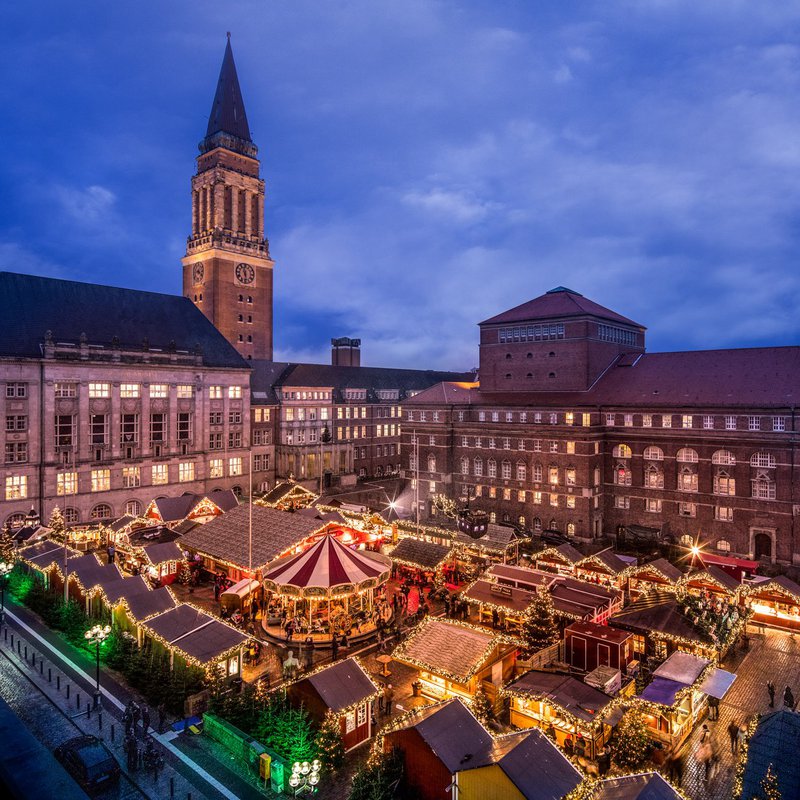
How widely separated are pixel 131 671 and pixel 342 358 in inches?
3494

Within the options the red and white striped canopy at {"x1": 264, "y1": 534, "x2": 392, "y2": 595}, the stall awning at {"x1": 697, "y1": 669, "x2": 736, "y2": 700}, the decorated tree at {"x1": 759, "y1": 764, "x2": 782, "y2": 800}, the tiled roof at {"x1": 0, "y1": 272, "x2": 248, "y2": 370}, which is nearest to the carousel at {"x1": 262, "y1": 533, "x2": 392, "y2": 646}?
the red and white striped canopy at {"x1": 264, "y1": 534, "x2": 392, "y2": 595}

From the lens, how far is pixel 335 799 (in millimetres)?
18453

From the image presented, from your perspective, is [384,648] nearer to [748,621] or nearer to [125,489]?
[748,621]

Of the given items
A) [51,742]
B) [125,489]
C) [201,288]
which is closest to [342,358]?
[201,288]

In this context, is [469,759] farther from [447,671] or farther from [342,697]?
[447,671]

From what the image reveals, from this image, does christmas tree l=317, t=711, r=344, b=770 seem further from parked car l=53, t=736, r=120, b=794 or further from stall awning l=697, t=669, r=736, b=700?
stall awning l=697, t=669, r=736, b=700

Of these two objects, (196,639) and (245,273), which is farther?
(245,273)

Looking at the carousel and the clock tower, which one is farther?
the clock tower

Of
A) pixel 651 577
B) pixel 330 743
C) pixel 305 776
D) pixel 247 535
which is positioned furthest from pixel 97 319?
pixel 651 577

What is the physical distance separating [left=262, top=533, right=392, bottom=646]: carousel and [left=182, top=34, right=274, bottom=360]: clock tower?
2513 inches

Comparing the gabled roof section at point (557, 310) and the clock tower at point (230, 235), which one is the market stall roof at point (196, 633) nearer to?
the gabled roof section at point (557, 310)

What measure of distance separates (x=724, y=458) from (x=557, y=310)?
2327 centimetres

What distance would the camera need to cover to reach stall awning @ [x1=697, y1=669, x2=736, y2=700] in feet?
75.6

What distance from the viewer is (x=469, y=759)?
1627 cm
